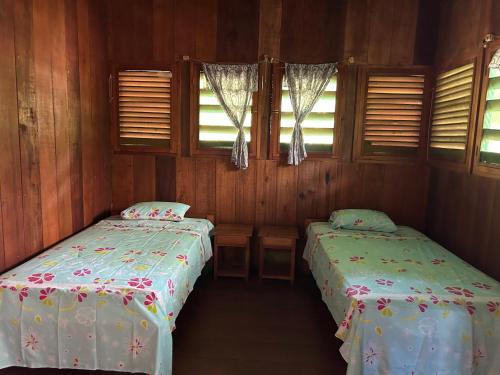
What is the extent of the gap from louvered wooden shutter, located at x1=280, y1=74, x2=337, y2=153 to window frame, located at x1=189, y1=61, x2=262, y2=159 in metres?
0.23

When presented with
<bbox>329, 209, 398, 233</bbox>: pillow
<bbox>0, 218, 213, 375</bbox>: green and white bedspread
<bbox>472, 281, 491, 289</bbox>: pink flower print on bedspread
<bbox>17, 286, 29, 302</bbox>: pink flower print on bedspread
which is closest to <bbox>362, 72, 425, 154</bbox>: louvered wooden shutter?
<bbox>329, 209, 398, 233</bbox>: pillow

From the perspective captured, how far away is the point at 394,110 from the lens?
341cm

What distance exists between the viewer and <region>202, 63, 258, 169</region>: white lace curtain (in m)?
3.45

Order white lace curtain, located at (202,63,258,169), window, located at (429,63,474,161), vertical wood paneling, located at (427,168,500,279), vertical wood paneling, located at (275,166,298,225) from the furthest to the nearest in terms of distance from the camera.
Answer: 1. vertical wood paneling, located at (275,166,298,225)
2. white lace curtain, located at (202,63,258,169)
3. window, located at (429,63,474,161)
4. vertical wood paneling, located at (427,168,500,279)

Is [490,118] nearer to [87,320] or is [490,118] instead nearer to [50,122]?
[87,320]

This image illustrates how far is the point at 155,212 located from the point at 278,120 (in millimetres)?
1391

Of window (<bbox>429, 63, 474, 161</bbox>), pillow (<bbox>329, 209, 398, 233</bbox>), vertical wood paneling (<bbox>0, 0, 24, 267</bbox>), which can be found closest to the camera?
vertical wood paneling (<bbox>0, 0, 24, 267</bbox>)

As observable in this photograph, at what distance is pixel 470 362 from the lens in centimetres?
186

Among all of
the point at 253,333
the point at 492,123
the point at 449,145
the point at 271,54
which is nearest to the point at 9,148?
the point at 253,333

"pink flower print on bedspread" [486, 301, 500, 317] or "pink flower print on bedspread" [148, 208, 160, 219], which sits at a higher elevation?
"pink flower print on bedspread" [148, 208, 160, 219]

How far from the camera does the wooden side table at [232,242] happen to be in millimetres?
3334

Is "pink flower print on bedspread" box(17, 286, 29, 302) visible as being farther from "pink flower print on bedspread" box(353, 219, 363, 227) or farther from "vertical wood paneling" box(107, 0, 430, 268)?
"pink flower print on bedspread" box(353, 219, 363, 227)

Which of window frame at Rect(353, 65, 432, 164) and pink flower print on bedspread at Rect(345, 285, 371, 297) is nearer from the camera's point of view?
pink flower print on bedspread at Rect(345, 285, 371, 297)

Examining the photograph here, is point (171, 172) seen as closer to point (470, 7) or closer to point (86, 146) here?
point (86, 146)
